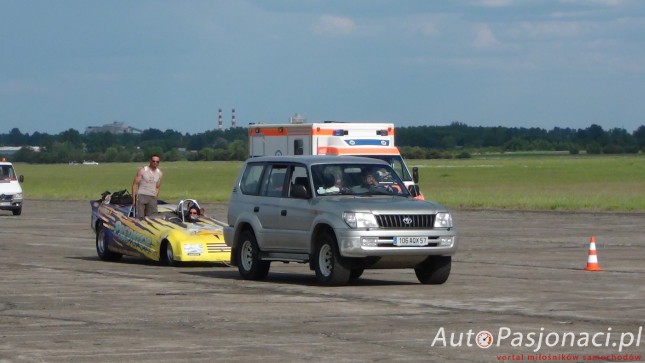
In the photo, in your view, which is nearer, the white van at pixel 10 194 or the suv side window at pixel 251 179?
the suv side window at pixel 251 179

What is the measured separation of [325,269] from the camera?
61.5 ft

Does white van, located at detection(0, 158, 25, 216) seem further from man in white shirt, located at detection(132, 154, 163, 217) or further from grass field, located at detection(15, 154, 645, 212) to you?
man in white shirt, located at detection(132, 154, 163, 217)

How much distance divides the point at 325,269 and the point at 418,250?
1.38 m

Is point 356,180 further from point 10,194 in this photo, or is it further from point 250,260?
point 10,194

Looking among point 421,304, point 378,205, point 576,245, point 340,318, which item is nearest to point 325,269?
point 378,205

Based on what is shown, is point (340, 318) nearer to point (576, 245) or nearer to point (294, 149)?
point (576, 245)

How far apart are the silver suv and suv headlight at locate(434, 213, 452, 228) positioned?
0.04 ft

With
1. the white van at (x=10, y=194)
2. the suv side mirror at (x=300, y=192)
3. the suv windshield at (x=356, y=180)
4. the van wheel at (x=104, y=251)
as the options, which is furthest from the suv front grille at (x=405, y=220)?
the white van at (x=10, y=194)

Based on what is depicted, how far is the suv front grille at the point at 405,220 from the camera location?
1822 cm

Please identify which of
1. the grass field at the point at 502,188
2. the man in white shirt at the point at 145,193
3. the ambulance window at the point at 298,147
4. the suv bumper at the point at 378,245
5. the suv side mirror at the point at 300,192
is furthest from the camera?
the grass field at the point at 502,188

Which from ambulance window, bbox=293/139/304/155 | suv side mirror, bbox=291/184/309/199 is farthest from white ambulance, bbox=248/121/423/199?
suv side mirror, bbox=291/184/309/199

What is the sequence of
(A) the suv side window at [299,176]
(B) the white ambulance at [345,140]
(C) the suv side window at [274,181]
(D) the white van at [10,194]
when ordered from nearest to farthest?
(A) the suv side window at [299,176] < (C) the suv side window at [274,181] < (B) the white ambulance at [345,140] < (D) the white van at [10,194]

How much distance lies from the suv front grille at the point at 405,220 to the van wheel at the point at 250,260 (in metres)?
2.45

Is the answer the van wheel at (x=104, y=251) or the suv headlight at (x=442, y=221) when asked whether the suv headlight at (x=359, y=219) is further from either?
the van wheel at (x=104, y=251)
